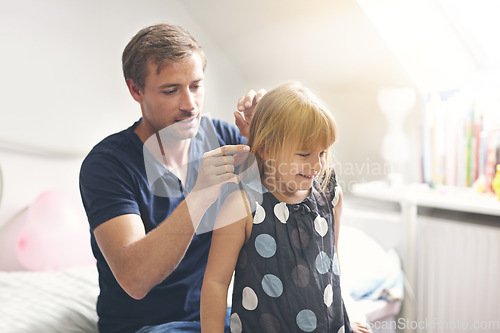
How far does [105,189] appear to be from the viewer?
3.35 feet

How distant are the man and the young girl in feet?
0.46

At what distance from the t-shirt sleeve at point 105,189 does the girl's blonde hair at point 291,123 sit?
31cm

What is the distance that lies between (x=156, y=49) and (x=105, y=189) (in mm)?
362

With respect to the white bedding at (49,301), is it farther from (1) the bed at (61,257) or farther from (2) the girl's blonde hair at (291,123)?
(2) the girl's blonde hair at (291,123)

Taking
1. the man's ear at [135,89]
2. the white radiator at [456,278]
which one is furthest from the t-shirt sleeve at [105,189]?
the white radiator at [456,278]

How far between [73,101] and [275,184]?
133 cm

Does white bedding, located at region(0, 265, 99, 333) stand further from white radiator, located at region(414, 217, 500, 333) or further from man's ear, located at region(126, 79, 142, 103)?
white radiator, located at region(414, 217, 500, 333)

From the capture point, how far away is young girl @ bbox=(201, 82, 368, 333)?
91 centimetres

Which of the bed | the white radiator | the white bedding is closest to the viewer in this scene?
the white bedding

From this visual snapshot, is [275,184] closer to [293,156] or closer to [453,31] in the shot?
[293,156]

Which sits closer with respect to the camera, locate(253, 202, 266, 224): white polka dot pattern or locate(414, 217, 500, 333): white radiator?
locate(253, 202, 266, 224): white polka dot pattern

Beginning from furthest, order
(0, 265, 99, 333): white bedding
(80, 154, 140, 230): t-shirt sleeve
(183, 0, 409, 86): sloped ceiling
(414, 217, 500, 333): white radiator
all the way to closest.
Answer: (183, 0, 409, 86): sloped ceiling → (414, 217, 500, 333): white radiator → (0, 265, 99, 333): white bedding → (80, 154, 140, 230): t-shirt sleeve

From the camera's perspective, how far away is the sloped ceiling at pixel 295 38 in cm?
174

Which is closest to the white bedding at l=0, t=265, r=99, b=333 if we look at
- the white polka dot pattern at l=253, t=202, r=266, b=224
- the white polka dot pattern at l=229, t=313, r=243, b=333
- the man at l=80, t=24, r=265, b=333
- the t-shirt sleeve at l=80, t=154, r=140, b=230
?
the man at l=80, t=24, r=265, b=333
